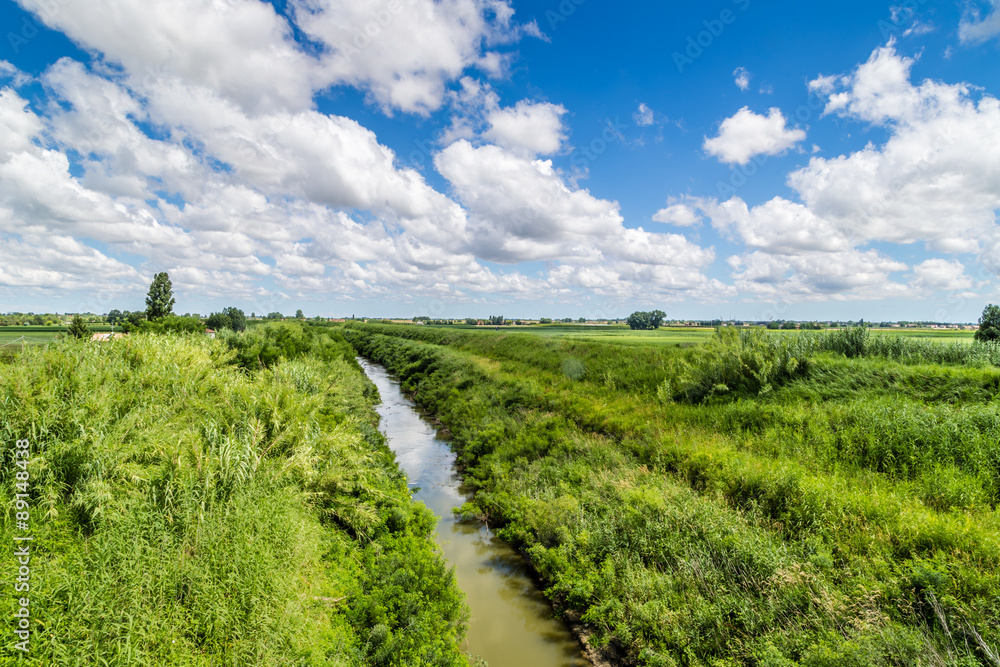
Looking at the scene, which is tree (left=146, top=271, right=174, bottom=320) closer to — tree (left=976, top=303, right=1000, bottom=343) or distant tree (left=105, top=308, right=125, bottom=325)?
distant tree (left=105, top=308, right=125, bottom=325)

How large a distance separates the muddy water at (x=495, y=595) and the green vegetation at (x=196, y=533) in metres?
1.12

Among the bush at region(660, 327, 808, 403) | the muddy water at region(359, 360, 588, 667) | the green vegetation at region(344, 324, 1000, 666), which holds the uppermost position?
the bush at region(660, 327, 808, 403)

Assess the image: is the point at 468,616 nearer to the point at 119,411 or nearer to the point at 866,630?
the point at 866,630

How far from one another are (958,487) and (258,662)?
12.1m

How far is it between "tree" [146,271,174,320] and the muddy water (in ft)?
254

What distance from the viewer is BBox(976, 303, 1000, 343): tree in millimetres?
23750

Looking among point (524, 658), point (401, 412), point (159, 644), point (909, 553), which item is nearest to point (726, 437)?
point (909, 553)

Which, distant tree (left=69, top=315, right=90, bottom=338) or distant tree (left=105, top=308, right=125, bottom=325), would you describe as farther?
distant tree (left=105, top=308, right=125, bottom=325)

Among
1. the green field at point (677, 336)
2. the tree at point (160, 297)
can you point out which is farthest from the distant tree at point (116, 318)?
the green field at point (677, 336)

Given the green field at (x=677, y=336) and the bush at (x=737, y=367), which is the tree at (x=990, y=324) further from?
the bush at (x=737, y=367)

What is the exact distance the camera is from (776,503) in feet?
28.6

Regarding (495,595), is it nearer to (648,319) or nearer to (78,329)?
(78,329)

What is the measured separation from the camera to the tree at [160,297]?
6969 cm

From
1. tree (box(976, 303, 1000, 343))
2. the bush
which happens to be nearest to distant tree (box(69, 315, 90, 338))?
the bush
